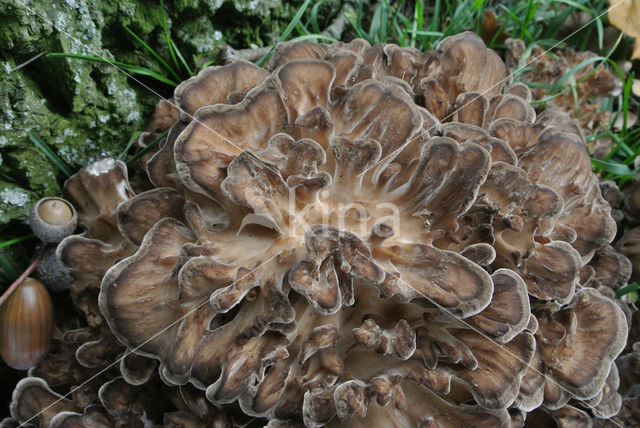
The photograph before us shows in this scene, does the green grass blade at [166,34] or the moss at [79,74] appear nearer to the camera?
the moss at [79,74]

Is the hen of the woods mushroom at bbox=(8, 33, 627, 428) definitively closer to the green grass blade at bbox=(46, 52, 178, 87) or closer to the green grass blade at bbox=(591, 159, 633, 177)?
the green grass blade at bbox=(46, 52, 178, 87)

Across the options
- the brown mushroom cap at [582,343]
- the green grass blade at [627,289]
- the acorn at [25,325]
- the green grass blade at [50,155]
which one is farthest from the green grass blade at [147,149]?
the green grass blade at [627,289]

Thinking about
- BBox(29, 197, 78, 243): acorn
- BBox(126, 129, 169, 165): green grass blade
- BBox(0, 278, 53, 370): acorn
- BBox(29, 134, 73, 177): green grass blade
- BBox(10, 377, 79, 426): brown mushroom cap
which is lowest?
BBox(10, 377, 79, 426): brown mushroom cap

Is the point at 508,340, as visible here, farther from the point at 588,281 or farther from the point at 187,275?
the point at 187,275

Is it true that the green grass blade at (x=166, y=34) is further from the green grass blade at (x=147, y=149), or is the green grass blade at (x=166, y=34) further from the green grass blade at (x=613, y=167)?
the green grass blade at (x=613, y=167)

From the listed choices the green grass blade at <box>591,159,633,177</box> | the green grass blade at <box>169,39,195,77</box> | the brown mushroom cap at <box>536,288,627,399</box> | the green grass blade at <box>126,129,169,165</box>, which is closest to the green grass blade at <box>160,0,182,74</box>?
the green grass blade at <box>169,39,195,77</box>

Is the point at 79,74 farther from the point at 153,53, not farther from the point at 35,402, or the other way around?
the point at 35,402

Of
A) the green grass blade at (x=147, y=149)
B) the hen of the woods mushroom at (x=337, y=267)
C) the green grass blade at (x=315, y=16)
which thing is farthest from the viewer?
the green grass blade at (x=315, y=16)
